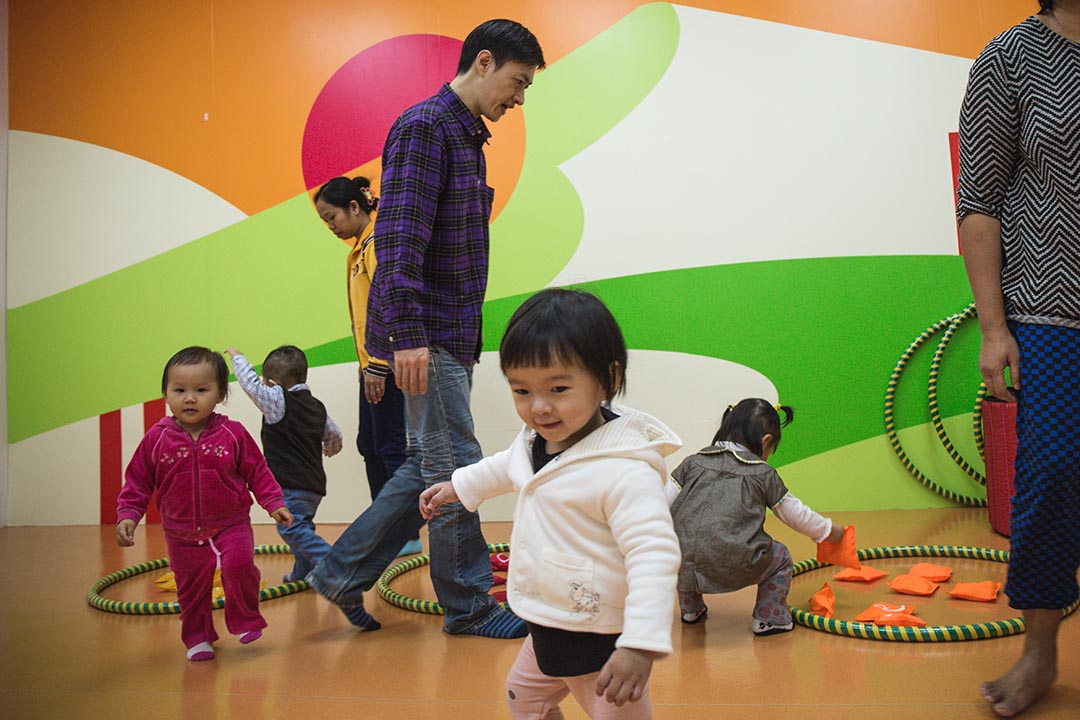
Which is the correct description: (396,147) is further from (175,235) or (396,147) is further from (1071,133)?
(175,235)

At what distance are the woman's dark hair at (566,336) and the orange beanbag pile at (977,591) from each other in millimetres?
2038

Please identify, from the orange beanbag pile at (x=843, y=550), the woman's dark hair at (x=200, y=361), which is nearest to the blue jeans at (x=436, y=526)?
the woman's dark hair at (x=200, y=361)

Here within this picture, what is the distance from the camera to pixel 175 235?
5.09m

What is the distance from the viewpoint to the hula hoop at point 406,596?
3.15 metres

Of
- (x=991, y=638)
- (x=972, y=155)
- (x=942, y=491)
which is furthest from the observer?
(x=942, y=491)

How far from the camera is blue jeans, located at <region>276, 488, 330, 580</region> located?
11.2 ft

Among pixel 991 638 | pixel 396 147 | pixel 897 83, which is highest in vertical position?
pixel 897 83

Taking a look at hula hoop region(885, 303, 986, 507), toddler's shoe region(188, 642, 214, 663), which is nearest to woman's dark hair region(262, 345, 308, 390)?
toddler's shoe region(188, 642, 214, 663)

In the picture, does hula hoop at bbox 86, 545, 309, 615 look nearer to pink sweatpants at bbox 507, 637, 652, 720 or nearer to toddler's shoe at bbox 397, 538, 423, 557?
toddler's shoe at bbox 397, 538, 423, 557

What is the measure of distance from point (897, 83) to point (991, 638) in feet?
10.4

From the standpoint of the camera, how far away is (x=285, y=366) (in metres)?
3.80

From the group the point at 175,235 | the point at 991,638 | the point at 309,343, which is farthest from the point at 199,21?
the point at 991,638

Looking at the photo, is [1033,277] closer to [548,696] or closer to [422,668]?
[548,696]

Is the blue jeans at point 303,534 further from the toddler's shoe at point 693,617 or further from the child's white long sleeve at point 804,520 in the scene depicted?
the child's white long sleeve at point 804,520
